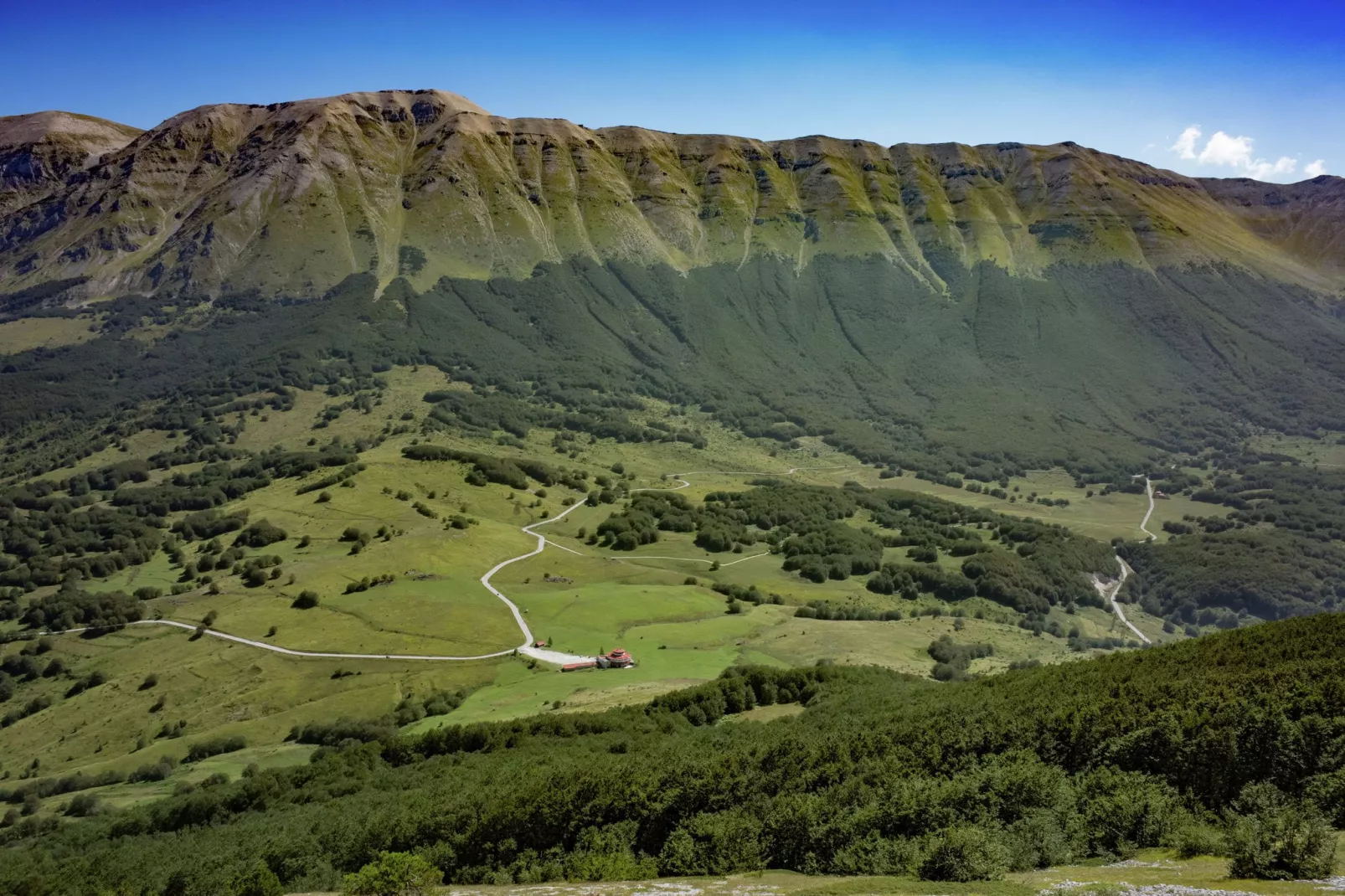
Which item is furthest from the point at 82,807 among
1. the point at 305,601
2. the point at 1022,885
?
the point at 1022,885

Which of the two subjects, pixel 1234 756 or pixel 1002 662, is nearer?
pixel 1234 756

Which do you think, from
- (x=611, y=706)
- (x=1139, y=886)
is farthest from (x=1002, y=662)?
(x=1139, y=886)

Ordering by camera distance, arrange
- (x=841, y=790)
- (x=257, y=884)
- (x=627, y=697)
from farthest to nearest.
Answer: (x=627, y=697), (x=257, y=884), (x=841, y=790)

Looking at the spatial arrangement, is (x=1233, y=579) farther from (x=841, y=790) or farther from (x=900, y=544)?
(x=841, y=790)

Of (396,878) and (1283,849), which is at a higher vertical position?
(1283,849)

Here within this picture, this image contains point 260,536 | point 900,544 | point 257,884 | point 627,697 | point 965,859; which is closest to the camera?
point 965,859

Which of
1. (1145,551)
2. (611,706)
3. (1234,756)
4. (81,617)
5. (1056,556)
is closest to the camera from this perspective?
(1234,756)

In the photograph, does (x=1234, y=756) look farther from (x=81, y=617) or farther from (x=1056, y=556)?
(x=1056, y=556)

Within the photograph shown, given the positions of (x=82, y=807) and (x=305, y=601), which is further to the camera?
(x=305, y=601)
